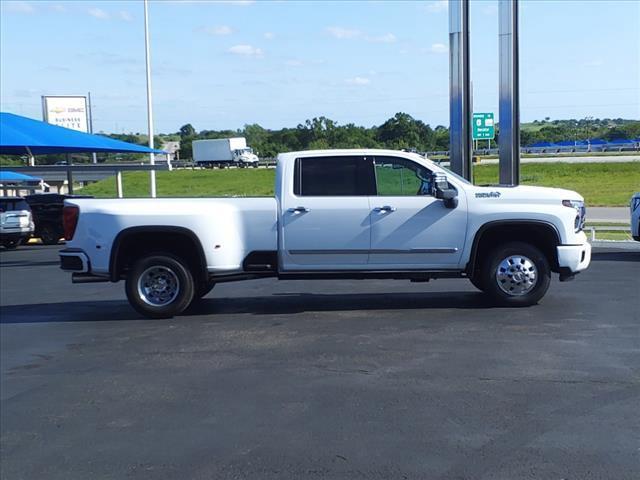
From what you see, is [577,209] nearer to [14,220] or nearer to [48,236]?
[14,220]

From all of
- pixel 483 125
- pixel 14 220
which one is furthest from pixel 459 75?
pixel 14 220

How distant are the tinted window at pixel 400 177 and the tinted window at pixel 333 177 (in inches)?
5.0

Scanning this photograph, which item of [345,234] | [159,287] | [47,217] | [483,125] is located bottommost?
[159,287]

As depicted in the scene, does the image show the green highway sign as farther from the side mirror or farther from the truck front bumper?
the side mirror

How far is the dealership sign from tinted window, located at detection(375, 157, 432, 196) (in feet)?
163

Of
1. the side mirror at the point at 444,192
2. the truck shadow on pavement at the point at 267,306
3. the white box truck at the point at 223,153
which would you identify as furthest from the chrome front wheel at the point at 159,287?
the white box truck at the point at 223,153

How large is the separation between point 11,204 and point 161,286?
15.2 m

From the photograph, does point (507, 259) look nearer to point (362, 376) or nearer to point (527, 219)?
point (527, 219)

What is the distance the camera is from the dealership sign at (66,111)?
55.6 metres

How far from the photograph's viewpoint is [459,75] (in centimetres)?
1708

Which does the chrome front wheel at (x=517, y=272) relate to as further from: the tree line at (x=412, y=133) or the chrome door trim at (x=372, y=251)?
the tree line at (x=412, y=133)

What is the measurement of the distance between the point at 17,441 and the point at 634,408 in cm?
448

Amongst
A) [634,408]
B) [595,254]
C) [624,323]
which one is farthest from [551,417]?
[595,254]

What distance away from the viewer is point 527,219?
9312mm
